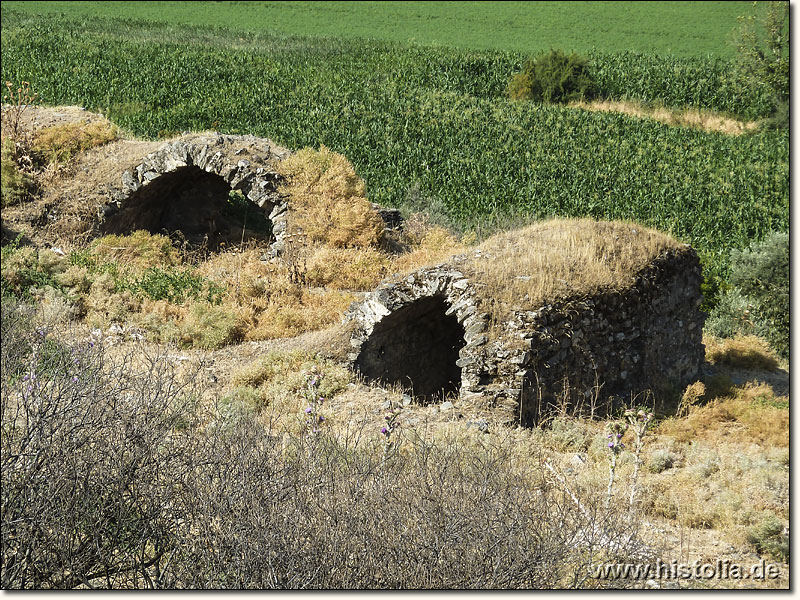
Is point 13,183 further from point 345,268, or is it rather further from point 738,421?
point 738,421

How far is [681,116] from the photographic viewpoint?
3581 cm

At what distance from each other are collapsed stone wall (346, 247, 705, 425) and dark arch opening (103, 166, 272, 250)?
28.6 ft

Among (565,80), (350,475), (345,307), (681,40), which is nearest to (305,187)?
(345,307)

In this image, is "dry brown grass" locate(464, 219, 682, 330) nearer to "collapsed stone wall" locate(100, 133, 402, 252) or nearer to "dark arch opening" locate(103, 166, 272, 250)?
"collapsed stone wall" locate(100, 133, 402, 252)

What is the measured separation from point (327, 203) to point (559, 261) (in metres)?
7.72

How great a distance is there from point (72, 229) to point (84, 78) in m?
15.9

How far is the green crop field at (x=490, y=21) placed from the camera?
4206cm

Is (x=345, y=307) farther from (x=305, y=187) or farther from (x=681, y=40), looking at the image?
(x=681, y=40)

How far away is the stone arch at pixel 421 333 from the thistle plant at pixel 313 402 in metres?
0.90

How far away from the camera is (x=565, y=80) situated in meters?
36.8

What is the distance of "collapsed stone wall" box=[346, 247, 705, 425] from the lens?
11188 millimetres

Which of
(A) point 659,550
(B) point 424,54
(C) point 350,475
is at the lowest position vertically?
(A) point 659,550

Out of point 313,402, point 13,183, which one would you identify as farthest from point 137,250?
point 313,402

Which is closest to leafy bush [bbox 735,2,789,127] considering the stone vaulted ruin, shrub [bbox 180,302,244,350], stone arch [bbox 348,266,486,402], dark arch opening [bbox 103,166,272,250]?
dark arch opening [bbox 103,166,272,250]
